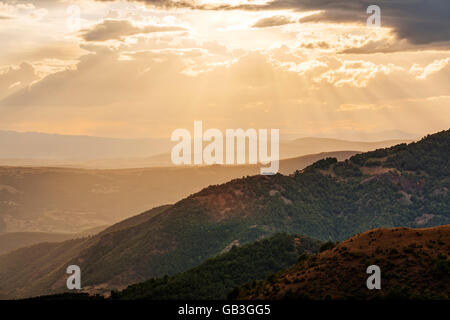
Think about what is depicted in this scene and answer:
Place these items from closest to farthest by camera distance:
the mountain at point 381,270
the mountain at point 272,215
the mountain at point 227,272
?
the mountain at point 381,270 → the mountain at point 227,272 → the mountain at point 272,215

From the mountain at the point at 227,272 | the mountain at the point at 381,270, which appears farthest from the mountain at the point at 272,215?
the mountain at the point at 381,270

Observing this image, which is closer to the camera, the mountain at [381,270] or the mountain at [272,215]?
the mountain at [381,270]

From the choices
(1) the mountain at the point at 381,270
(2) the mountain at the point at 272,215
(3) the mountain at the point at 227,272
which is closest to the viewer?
(1) the mountain at the point at 381,270

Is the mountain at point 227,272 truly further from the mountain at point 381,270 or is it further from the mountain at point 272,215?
the mountain at point 272,215
